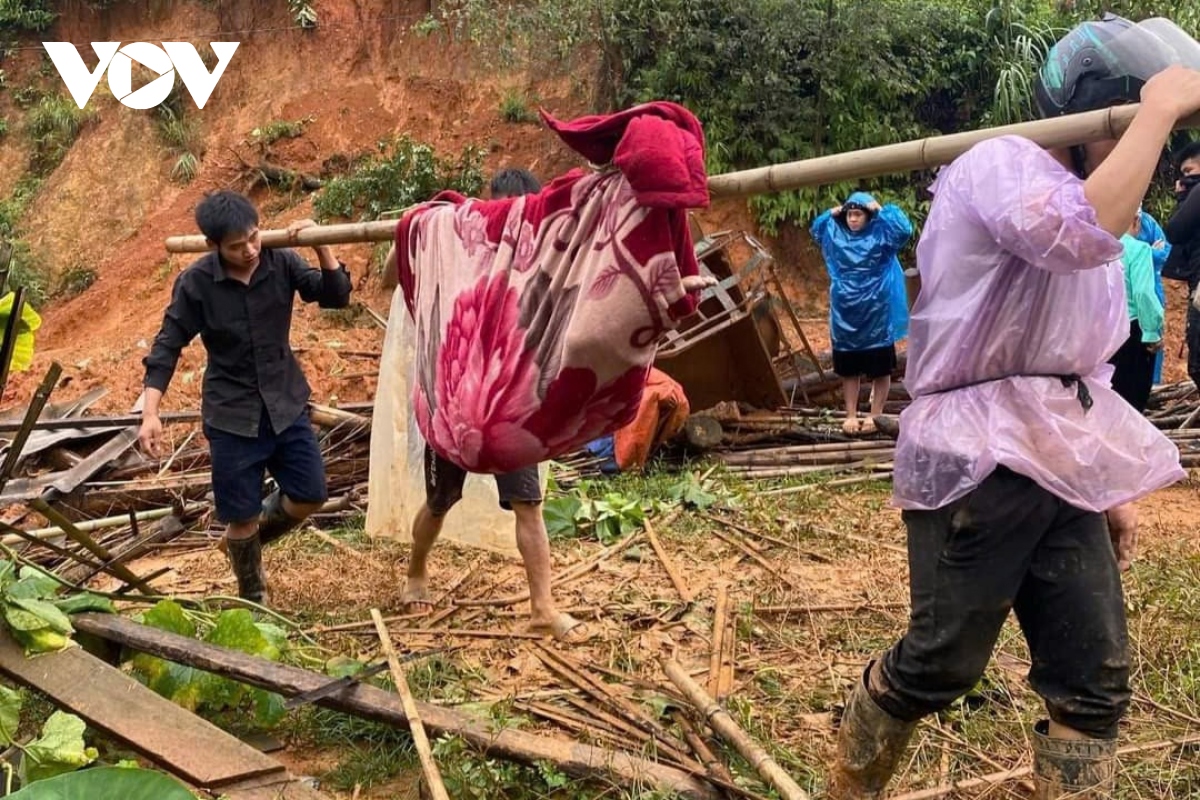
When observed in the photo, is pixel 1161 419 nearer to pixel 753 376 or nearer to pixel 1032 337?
pixel 753 376

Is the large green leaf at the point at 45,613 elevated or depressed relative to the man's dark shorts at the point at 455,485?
elevated

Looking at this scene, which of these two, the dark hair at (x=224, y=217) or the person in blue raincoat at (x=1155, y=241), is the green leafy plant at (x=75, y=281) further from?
the person in blue raincoat at (x=1155, y=241)

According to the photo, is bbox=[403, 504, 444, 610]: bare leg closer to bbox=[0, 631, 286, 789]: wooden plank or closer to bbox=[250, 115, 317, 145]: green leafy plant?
bbox=[0, 631, 286, 789]: wooden plank

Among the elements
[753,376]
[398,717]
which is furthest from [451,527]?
[753,376]

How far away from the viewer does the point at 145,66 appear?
15.6 metres

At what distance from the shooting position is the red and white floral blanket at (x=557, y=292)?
8.87 feet

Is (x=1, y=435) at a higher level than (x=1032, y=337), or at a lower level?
lower

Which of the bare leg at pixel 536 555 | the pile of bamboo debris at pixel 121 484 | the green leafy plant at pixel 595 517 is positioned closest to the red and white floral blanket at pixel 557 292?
the bare leg at pixel 536 555

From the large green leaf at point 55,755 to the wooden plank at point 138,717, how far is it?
20cm

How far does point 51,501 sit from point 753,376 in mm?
4676

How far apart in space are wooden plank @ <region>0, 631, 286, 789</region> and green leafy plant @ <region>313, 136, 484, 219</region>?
885cm

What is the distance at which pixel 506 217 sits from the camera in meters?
3.22

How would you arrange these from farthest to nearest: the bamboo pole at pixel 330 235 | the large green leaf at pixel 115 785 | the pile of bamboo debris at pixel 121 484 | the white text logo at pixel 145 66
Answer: the white text logo at pixel 145 66, the pile of bamboo debris at pixel 121 484, the bamboo pole at pixel 330 235, the large green leaf at pixel 115 785

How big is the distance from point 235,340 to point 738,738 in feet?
8.52
